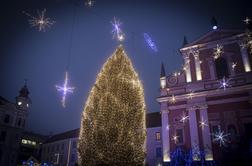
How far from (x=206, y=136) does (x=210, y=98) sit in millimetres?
3501

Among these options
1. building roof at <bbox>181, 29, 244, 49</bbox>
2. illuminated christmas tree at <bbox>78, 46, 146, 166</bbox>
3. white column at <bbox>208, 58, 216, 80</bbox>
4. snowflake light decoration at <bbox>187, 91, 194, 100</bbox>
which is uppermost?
building roof at <bbox>181, 29, 244, 49</bbox>

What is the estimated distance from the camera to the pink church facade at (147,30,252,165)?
20484 millimetres

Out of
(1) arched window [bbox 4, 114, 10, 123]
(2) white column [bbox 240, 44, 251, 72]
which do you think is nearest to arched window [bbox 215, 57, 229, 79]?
(2) white column [bbox 240, 44, 251, 72]

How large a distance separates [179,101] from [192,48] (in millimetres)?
5794

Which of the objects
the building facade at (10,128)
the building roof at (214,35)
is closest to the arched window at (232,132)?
the building roof at (214,35)

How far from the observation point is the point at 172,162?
20.9m

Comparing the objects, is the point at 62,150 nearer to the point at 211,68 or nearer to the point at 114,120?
the point at 211,68

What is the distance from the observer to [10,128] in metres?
38.1

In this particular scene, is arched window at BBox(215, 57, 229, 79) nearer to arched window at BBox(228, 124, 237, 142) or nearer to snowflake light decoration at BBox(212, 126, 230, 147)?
arched window at BBox(228, 124, 237, 142)

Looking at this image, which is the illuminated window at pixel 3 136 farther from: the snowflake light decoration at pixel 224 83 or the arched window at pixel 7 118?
the snowflake light decoration at pixel 224 83

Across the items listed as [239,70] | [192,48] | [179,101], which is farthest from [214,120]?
[192,48]

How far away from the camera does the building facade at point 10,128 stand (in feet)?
120

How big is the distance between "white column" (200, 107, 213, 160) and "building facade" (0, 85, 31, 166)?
29.5 meters

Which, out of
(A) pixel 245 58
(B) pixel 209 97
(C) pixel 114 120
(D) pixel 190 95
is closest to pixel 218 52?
(A) pixel 245 58
